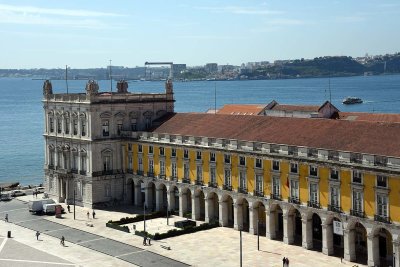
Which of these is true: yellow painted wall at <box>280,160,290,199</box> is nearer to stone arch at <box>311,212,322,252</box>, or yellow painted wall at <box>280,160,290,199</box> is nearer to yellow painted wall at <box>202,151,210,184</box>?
stone arch at <box>311,212,322,252</box>

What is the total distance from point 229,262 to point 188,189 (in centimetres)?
1923

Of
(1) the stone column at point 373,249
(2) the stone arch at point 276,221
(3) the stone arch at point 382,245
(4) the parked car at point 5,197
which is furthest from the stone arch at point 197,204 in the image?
(4) the parked car at point 5,197

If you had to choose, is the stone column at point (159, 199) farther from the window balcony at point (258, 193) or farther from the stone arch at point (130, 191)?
the window balcony at point (258, 193)

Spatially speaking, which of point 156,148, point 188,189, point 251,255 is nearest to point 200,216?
point 188,189

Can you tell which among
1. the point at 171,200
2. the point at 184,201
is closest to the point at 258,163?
the point at 184,201

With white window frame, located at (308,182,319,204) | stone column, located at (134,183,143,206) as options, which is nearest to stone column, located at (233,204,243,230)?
white window frame, located at (308,182,319,204)

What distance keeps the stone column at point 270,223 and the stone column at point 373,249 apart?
12.3m

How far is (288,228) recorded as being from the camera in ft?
213

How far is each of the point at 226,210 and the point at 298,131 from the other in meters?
11.8

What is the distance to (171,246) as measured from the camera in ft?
216

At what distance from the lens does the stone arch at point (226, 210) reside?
72250 millimetres

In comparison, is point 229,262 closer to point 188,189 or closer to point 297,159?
point 297,159

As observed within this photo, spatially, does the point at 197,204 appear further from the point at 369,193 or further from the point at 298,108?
the point at 298,108

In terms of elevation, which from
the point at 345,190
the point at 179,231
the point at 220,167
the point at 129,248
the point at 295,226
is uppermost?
the point at 220,167
